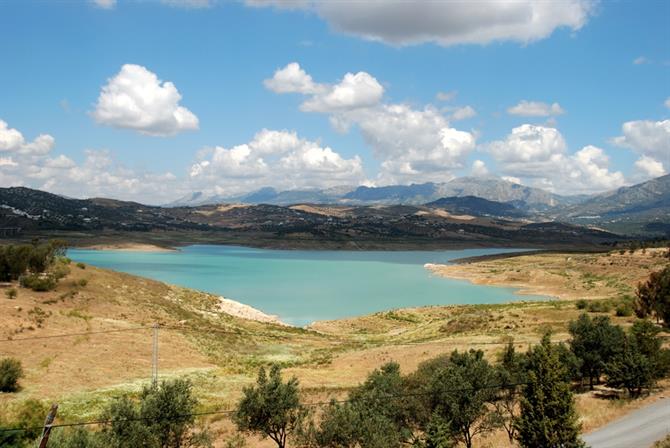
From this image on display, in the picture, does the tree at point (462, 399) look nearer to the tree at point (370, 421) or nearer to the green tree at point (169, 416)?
the tree at point (370, 421)

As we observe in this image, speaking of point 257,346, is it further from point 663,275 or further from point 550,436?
point 663,275

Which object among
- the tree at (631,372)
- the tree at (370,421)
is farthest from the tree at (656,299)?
the tree at (370,421)

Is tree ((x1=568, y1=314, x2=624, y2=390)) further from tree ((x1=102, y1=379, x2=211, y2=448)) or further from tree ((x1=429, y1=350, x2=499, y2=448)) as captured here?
tree ((x1=102, y1=379, x2=211, y2=448))

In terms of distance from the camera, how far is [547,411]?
742 inches

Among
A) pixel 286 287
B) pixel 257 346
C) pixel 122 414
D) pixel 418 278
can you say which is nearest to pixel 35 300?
pixel 257 346

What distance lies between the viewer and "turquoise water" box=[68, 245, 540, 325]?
87.8m

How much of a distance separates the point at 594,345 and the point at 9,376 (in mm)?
34876

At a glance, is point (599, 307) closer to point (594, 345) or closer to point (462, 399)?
point (594, 345)

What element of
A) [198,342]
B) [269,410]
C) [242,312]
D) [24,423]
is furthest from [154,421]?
[242,312]

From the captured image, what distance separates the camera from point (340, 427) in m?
19.1

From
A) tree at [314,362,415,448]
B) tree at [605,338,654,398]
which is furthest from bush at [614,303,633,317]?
tree at [314,362,415,448]

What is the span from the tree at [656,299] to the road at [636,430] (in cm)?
2512

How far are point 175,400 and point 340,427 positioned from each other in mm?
6755

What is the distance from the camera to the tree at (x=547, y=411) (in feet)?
60.1
